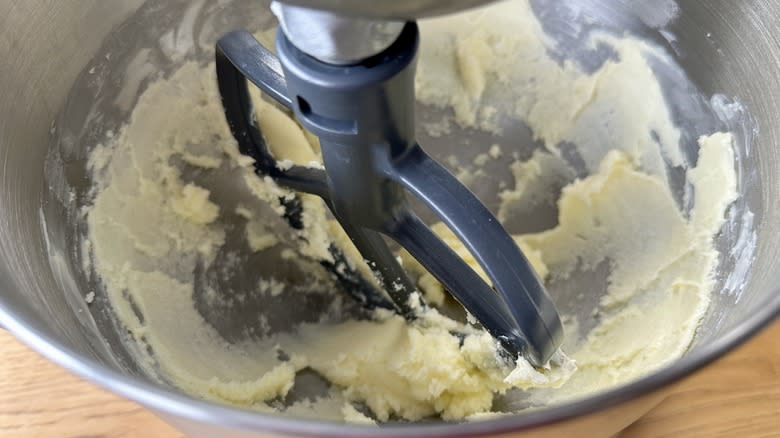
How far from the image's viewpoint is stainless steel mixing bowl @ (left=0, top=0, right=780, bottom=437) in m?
0.37

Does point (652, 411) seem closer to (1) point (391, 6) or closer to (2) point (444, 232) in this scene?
(2) point (444, 232)

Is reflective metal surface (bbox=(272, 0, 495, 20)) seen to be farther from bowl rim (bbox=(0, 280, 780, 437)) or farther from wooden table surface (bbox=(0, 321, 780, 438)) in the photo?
wooden table surface (bbox=(0, 321, 780, 438))

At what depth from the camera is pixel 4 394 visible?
24.1 inches

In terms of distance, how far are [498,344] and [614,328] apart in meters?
0.13

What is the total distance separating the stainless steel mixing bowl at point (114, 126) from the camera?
1.21 ft

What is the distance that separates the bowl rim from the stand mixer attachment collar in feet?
0.46

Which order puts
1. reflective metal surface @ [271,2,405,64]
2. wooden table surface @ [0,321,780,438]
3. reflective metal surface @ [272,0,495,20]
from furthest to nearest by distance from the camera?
wooden table surface @ [0,321,780,438], reflective metal surface @ [271,2,405,64], reflective metal surface @ [272,0,495,20]

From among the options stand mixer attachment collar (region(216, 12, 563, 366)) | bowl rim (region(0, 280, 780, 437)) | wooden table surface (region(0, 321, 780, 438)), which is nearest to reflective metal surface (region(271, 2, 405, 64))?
stand mixer attachment collar (region(216, 12, 563, 366))

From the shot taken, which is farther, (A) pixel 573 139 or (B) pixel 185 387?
(A) pixel 573 139

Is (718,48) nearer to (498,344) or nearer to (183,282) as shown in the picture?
(498,344)

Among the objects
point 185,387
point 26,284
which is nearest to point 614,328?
point 185,387

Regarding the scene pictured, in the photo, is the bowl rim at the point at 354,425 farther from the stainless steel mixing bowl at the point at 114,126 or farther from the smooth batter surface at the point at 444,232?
the smooth batter surface at the point at 444,232

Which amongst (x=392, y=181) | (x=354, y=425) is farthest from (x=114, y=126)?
(x=354, y=425)

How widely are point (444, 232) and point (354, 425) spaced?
0.43m
